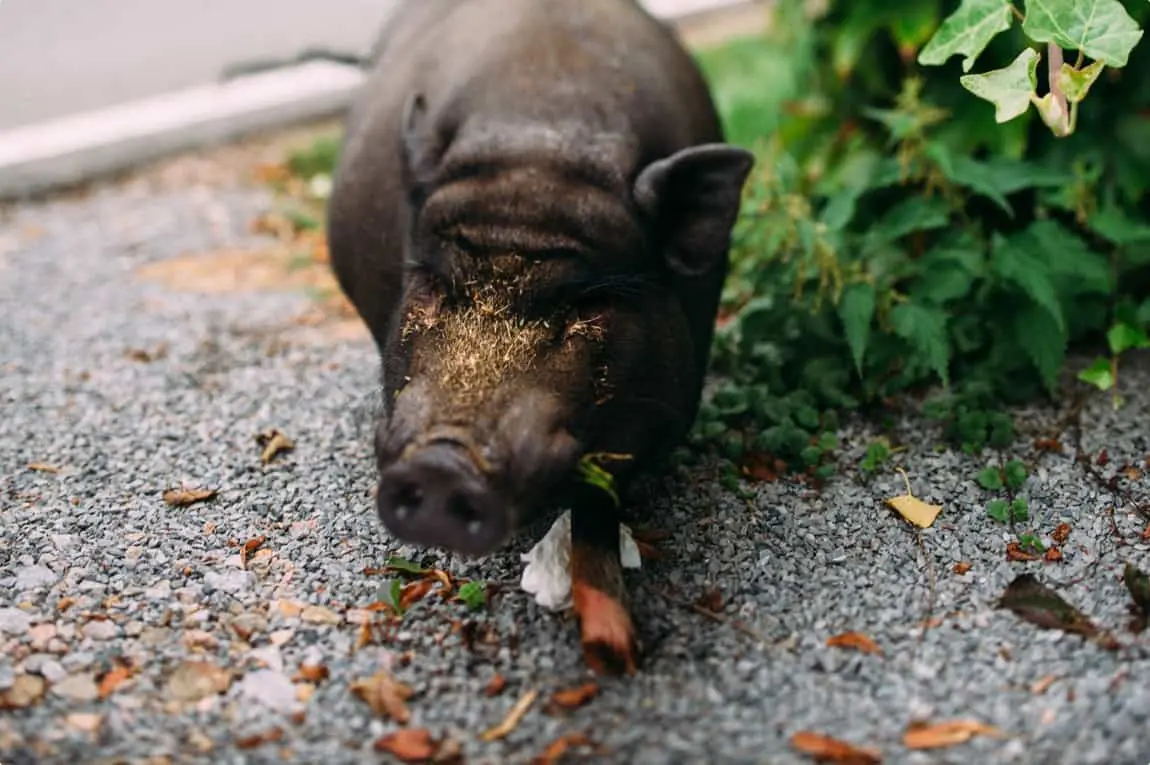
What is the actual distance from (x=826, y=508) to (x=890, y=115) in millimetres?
1456

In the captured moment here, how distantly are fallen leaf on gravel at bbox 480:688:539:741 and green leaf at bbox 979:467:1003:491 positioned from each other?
1445 millimetres

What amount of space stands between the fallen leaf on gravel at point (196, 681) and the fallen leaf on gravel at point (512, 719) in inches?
23.1

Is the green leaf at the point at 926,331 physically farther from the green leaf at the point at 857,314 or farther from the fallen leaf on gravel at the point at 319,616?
the fallen leaf on gravel at the point at 319,616

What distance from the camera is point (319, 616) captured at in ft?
10.1

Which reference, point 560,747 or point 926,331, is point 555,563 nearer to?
point 560,747

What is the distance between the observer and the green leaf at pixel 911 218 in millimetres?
4168

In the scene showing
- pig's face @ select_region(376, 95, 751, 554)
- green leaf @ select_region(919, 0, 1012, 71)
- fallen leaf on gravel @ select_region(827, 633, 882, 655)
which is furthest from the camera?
green leaf @ select_region(919, 0, 1012, 71)

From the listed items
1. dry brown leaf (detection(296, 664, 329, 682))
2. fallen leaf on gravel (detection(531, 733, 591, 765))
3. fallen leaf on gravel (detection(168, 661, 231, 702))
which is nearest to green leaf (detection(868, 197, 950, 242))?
fallen leaf on gravel (detection(531, 733, 591, 765))

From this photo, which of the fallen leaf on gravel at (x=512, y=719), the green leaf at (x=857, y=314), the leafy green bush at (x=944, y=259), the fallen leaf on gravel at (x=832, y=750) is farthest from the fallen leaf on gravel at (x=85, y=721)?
the green leaf at (x=857, y=314)

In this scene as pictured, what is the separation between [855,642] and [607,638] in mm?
558

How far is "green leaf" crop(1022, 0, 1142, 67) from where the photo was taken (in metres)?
3.15

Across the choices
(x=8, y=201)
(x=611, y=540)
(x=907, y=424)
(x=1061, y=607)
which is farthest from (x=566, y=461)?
Result: (x=8, y=201)

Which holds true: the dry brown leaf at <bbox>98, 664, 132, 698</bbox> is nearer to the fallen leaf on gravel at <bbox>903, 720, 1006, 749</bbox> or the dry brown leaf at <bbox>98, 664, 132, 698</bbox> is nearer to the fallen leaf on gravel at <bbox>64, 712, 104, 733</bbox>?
the fallen leaf on gravel at <bbox>64, 712, 104, 733</bbox>

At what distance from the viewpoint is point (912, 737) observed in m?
2.60
